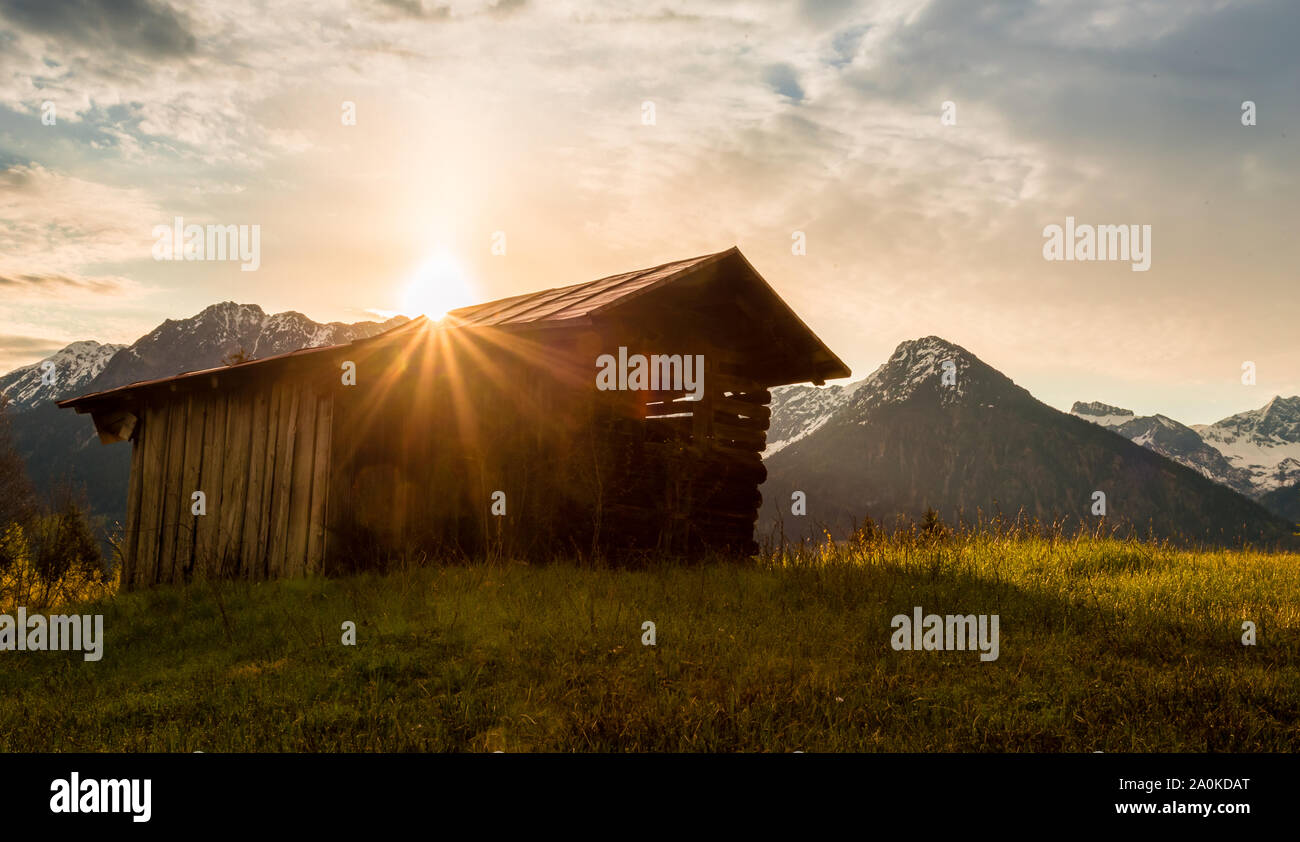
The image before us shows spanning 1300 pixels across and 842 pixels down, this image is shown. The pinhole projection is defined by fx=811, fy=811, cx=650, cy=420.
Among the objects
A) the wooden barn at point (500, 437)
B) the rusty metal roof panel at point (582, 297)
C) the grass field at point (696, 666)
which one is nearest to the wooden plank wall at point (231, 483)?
the wooden barn at point (500, 437)

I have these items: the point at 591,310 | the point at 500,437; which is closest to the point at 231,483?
the point at 500,437

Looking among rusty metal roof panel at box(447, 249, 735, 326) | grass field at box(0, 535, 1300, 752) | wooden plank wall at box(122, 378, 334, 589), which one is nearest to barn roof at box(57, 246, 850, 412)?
rusty metal roof panel at box(447, 249, 735, 326)

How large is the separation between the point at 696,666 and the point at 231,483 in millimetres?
9205

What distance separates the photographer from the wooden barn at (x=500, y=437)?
34.0 ft

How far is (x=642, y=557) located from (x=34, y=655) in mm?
6497

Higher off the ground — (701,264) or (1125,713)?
(701,264)

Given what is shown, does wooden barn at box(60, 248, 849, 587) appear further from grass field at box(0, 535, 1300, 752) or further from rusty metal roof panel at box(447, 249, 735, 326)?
grass field at box(0, 535, 1300, 752)

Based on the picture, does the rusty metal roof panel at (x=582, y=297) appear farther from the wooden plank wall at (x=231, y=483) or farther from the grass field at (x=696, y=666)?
the grass field at (x=696, y=666)

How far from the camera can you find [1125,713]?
4797 mm

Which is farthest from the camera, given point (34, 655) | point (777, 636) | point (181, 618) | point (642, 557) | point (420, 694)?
point (642, 557)

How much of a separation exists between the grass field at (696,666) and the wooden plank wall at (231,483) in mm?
1974

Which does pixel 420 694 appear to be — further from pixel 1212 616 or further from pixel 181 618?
pixel 1212 616
